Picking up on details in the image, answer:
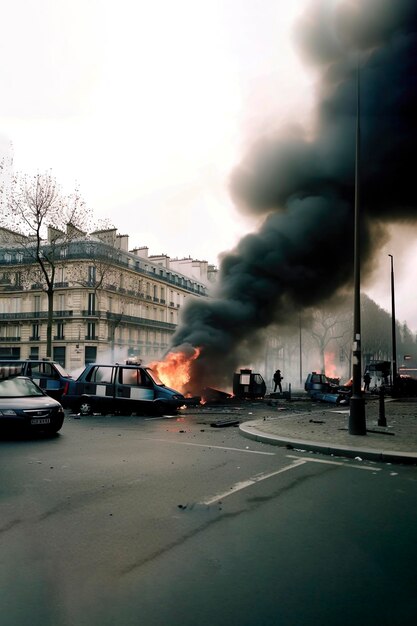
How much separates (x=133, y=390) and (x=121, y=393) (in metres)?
0.38

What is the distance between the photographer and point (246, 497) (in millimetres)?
5320

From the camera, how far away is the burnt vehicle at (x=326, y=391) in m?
22.1

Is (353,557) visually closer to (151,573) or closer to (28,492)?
(151,573)

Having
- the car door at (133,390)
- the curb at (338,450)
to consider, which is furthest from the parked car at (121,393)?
the curb at (338,450)

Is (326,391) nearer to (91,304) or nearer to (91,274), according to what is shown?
(91,304)

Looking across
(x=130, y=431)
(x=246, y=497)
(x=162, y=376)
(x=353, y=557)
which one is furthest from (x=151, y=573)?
(x=162, y=376)

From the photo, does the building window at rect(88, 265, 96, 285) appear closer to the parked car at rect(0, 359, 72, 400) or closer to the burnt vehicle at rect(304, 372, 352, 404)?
the burnt vehicle at rect(304, 372, 352, 404)

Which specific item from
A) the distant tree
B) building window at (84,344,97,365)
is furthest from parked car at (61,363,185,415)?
the distant tree

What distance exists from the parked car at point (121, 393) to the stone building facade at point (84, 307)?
30651 millimetres

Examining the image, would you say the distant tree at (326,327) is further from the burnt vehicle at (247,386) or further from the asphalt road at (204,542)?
the asphalt road at (204,542)

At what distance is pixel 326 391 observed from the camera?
2870cm

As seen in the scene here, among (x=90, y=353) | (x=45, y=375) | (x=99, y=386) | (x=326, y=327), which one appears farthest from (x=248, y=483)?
(x=326, y=327)

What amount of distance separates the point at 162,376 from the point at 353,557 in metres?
17.4

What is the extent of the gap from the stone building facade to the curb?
121ft
